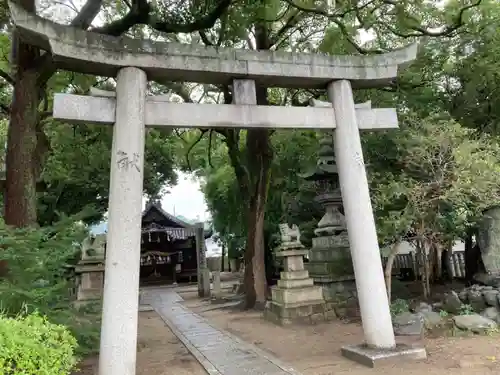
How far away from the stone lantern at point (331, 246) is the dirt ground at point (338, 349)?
1.30 metres

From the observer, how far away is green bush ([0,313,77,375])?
355 centimetres

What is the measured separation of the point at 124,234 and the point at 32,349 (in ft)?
5.95

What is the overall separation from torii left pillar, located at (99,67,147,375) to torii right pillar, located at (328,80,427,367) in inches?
125

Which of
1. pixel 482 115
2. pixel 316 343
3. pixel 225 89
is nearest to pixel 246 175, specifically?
pixel 225 89

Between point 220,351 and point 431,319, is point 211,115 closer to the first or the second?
point 220,351

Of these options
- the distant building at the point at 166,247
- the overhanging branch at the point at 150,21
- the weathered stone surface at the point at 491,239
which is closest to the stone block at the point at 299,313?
the weathered stone surface at the point at 491,239

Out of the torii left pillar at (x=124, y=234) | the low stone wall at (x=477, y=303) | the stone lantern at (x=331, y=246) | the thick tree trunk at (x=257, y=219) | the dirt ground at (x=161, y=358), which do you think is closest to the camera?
the torii left pillar at (x=124, y=234)

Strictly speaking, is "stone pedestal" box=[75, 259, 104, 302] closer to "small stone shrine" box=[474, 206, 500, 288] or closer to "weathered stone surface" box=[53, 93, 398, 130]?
"weathered stone surface" box=[53, 93, 398, 130]

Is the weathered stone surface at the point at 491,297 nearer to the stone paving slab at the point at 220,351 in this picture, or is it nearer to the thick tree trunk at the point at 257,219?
the stone paving slab at the point at 220,351

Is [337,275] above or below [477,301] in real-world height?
above

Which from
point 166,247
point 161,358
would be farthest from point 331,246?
point 166,247

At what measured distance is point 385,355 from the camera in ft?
19.1

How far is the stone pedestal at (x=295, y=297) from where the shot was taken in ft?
33.6

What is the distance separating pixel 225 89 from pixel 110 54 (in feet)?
23.6
